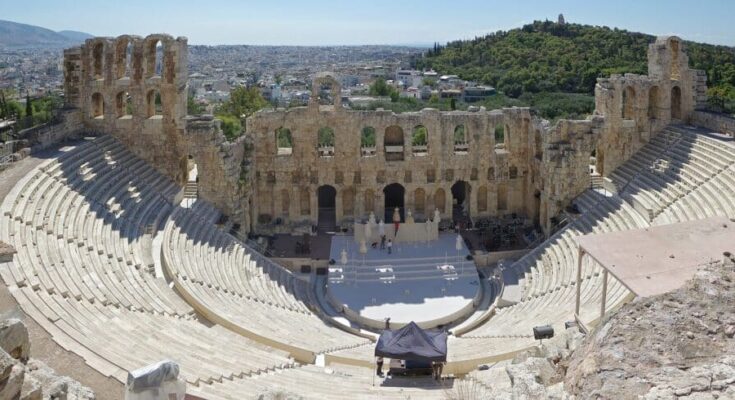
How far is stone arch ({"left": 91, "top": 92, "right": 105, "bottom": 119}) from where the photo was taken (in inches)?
1230

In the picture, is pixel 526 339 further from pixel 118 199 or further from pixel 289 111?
pixel 289 111

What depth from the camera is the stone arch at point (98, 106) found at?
102ft

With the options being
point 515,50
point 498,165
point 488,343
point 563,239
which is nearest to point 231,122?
point 498,165

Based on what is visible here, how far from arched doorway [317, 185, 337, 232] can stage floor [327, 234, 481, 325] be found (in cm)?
239

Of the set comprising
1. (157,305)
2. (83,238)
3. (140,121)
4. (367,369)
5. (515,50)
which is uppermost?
(515,50)

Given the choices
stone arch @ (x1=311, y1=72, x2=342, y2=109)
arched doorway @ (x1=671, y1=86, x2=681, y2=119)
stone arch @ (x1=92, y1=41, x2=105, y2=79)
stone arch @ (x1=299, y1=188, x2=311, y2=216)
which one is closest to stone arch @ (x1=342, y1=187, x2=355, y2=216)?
stone arch @ (x1=299, y1=188, x2=311, y2=216)

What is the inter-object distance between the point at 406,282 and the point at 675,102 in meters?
16.8

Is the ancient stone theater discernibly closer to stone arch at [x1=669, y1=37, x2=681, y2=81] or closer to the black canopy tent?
stone arch at [x1=669, y1=37, x2=681, y2=81]

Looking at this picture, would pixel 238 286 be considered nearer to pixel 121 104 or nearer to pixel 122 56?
pixel 121 104

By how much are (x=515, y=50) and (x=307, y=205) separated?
232 ft

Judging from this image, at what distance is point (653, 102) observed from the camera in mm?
32375

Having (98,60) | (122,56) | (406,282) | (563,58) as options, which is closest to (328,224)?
(406,282)

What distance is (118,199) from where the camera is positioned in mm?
25250

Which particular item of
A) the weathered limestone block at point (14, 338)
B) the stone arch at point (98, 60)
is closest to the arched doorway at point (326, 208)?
the stone arch at point (98, 60)
